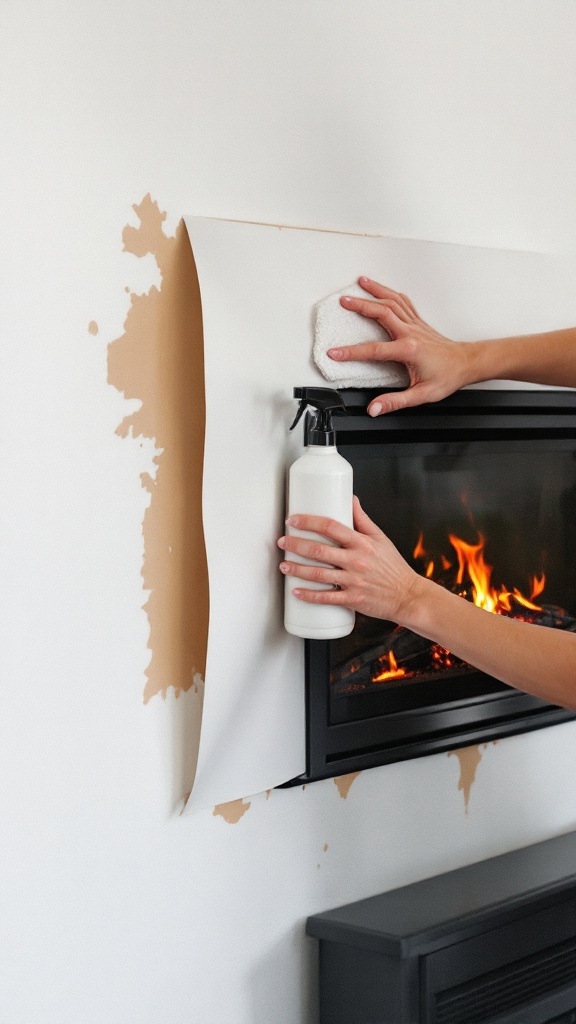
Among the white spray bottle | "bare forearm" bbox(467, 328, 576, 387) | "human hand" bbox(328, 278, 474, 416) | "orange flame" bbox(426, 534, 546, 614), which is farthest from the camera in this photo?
"orange flame" bbox(426, 534, 546, 614)

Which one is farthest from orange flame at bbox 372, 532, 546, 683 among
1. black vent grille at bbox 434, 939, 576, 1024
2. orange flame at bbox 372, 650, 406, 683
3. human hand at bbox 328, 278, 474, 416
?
black vent grille at bbox 434, 939, 576, 1024

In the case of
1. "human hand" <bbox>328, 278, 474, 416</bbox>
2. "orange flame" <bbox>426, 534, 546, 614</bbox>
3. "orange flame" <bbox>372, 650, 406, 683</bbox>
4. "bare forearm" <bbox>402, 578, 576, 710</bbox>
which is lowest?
"orange flame" <bbox>372, 650, 406, 683</bbox>

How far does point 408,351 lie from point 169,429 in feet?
1.18

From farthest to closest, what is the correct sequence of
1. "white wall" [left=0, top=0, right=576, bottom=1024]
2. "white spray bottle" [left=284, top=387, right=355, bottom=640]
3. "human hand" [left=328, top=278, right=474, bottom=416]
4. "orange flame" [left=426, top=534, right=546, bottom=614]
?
"orange flame" [left=426, top=534, right=546, bottom=614] → "human hand" [left=328, top=278, right=474, bottom=416] → "white spray bottle" [left=284, top=387, right=355, bottom=640] → "white wall" [left=0, top=0, right=576, bottom=1024]

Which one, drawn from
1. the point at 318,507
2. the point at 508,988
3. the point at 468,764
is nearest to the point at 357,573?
the point at 318,507

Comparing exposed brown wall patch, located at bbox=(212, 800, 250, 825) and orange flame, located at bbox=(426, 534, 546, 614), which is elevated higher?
orange flame, located at bbox=(426, 534, 546, 614)

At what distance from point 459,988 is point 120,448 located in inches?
37.2

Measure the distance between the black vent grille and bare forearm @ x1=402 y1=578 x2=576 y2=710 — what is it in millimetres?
518

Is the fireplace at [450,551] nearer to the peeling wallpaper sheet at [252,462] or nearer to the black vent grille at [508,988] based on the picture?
the peeling wallpaper sheet at [252,462]

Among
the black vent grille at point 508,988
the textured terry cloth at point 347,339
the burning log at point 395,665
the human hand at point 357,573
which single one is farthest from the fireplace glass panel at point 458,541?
the black vent grille at point 508,988

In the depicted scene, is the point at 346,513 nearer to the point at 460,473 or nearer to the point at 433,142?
the point at 460,473

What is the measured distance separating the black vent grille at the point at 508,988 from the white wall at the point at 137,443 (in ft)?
0.65

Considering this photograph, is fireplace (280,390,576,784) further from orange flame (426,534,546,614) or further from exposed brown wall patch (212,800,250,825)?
exposed brown wall patch (212,800,250,825)

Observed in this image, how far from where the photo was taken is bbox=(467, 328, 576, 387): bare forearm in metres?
1.51
